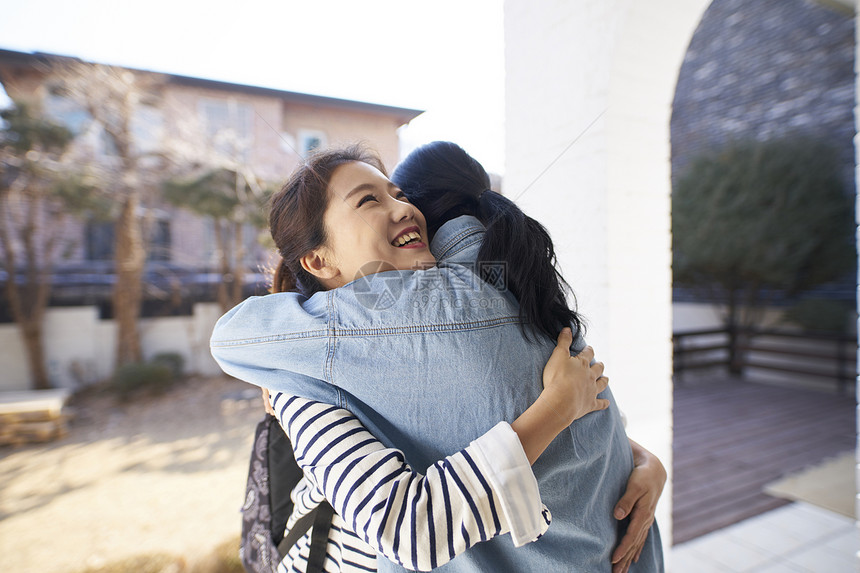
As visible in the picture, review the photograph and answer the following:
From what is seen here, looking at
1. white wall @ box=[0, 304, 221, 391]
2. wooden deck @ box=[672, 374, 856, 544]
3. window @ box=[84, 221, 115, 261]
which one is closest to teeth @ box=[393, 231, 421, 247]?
wooden deck @ box=[672, 374, 856, 544]

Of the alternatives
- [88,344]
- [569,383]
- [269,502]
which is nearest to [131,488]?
[88,344]

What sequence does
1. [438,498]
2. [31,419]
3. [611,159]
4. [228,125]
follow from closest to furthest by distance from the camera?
[438,498] < [611,159] < [31,419] < [228,125]

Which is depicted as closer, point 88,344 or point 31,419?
point 31,419

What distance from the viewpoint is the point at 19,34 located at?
3.09 meters

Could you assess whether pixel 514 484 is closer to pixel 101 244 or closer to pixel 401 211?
pixel 401 211

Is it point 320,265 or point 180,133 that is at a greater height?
point 180,133

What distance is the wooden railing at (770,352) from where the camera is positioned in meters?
5.32

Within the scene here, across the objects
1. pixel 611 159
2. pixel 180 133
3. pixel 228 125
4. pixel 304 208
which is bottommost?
pixel 304 208

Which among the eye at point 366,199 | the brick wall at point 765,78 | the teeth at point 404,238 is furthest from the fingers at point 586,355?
the brick wall at point 765,78

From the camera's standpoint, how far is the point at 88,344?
4.74 m

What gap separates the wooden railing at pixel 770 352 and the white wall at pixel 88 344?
19.4 ft

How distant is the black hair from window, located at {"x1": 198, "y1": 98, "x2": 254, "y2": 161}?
459 cm

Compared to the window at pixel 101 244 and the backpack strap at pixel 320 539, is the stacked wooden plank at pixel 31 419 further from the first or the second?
the backpack strap at pixel 320 539

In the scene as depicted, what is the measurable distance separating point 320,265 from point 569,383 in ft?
1.74
